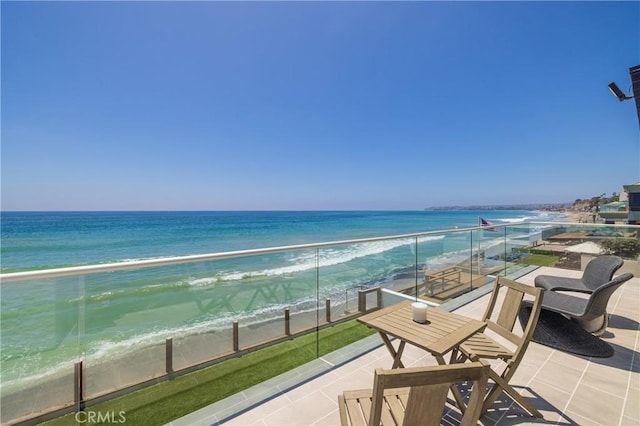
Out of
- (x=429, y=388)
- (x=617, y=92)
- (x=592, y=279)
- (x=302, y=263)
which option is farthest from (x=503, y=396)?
(x=617, y=92)

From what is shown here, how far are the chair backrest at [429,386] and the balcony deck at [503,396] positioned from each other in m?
1.16

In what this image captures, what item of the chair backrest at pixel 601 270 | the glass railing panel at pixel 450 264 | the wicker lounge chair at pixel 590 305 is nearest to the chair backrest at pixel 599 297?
the wicker lounge chair at pixel 590 305

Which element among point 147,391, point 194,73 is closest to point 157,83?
point 194,73

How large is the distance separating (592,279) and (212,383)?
4928mm

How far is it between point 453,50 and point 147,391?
10.3 m

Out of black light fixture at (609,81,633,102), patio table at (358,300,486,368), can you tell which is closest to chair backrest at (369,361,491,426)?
patio table at (358,300,486,368)

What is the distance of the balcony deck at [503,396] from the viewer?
1878 mm

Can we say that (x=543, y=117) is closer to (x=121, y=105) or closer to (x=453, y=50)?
(x=453, y=50)

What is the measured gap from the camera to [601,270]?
3.51 meters

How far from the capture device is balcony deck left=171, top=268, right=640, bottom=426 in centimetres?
188

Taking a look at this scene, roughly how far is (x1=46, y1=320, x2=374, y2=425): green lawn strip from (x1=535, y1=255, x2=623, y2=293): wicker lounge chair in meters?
3.04

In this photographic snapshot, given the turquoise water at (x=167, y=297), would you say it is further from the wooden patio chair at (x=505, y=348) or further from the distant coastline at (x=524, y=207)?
the distant coastline at (x=524, y=207)

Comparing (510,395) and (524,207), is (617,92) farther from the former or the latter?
(524,207)

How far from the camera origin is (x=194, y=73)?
9469mm
